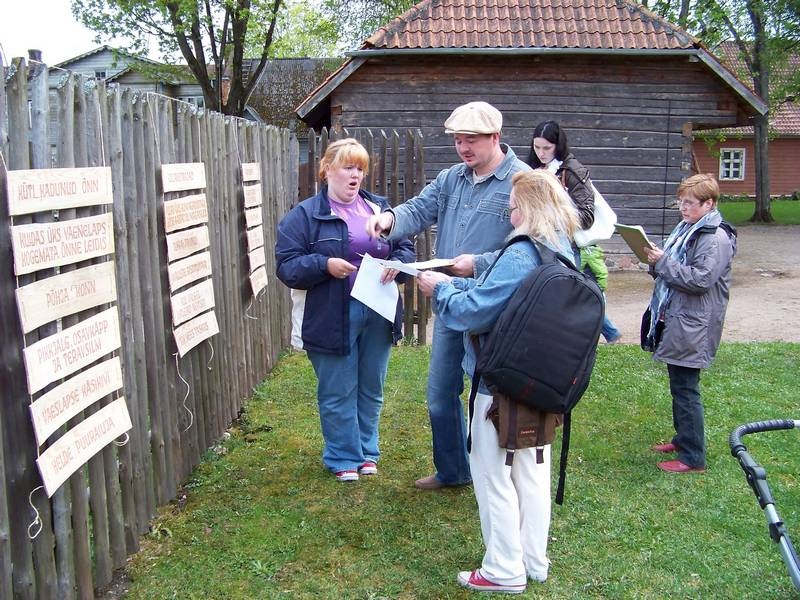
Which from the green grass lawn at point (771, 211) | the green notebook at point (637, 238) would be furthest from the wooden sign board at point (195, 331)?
the green grass lawn at point (771, 211)

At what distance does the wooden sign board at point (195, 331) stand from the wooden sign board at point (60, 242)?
1.04m

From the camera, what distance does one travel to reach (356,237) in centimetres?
450

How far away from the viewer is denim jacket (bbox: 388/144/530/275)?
3.79 metres

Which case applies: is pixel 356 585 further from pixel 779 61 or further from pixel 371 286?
pixel 779 61

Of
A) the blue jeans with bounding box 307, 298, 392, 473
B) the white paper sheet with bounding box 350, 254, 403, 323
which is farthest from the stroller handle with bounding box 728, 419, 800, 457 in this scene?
the blue jeans with bounding box 307, 298, 392, 473

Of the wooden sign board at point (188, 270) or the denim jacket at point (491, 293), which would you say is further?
the wooden sign board at point (188, 270)

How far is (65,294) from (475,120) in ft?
6.29

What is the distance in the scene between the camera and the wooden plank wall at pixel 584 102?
1322 cm

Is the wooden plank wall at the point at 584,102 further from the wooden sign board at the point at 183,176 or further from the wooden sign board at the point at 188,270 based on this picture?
the wooden sign board at the point at 188,270

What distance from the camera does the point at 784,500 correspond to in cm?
431

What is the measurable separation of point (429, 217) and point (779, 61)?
24405 mm

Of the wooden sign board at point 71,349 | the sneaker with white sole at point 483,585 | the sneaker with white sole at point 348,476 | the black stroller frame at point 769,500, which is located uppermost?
the wooden sign board at point 71,349

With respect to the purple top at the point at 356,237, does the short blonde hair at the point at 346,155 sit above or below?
above

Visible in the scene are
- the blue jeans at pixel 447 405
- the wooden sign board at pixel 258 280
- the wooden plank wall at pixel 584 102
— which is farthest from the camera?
the wooden plank wall at pixel 584 102
